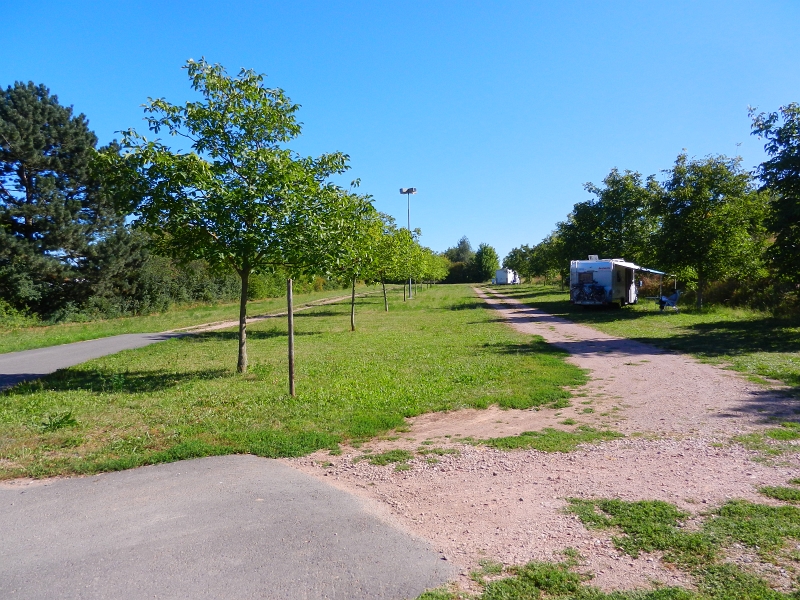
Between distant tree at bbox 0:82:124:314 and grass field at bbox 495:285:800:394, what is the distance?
73.4 feet

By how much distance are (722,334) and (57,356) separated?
62.4 feet

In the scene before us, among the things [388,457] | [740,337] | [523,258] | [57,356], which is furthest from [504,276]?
[388,457]

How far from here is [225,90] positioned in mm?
10203

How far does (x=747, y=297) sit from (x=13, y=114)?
34.5 m

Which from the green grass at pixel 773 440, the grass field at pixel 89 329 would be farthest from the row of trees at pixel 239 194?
the grass field at pixel 89 329

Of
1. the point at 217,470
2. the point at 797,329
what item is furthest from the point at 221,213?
the point at 797,329

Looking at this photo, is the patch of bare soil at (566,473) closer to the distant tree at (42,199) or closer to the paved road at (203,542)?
the paved road at (203,542)

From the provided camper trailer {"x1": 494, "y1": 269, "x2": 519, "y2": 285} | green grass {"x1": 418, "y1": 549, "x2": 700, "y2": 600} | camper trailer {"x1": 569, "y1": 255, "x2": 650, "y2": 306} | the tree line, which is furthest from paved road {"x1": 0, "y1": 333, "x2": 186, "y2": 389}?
camper trailer {"x1": 494, "y1": 269, "x2": 519, "y2": 285}

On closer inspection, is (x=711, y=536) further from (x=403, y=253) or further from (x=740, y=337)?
(x=403, y=253)

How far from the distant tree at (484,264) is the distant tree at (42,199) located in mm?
89906

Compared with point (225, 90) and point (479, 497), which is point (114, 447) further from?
point (225, 90)

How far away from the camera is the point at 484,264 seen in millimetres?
113562

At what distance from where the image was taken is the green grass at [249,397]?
632 cm

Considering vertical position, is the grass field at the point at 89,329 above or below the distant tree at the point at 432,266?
below
